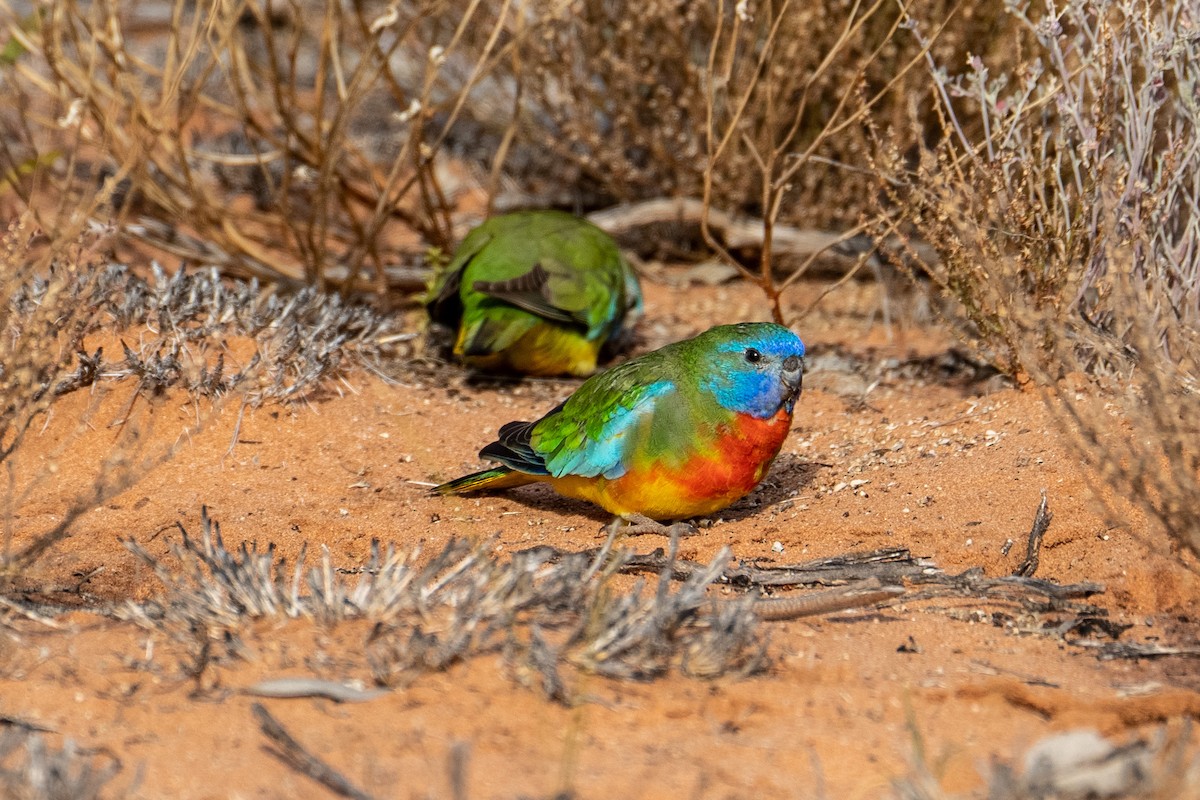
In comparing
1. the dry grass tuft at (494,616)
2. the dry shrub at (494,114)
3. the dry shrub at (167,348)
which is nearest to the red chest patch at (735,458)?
the dry grass tuft at (494,616)

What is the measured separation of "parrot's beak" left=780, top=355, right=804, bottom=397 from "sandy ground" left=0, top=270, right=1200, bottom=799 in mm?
482

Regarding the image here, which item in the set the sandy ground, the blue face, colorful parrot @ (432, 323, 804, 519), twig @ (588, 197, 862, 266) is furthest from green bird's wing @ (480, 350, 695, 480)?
twig @ (588, 197, 862, 266)

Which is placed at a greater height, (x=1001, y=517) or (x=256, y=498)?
(x=1001, y=517)

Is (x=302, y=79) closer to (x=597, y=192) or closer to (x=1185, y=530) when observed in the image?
(x=597, y=192)

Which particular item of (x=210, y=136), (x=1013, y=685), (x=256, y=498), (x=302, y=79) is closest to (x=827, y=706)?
(x=1013, y=685)

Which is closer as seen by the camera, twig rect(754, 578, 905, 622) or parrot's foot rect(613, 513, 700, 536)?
twig rect(754, 578, 905, 622)

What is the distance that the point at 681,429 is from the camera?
3645mm

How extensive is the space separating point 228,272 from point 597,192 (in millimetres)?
2127

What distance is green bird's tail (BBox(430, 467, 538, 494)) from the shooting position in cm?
400

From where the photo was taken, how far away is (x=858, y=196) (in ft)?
19.2

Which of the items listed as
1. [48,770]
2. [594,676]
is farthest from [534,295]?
[48,770]

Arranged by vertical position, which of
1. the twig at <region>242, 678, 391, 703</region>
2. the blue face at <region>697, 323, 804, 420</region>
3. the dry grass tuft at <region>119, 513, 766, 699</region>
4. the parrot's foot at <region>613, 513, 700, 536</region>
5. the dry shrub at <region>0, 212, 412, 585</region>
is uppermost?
the blue face at <region>697, 323, 804, 420</region>

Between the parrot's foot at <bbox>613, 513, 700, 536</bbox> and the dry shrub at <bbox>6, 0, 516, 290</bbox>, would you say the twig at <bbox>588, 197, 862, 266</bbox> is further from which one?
the parrot's foot at <bbox>613, 513, 700, 536</bbox>

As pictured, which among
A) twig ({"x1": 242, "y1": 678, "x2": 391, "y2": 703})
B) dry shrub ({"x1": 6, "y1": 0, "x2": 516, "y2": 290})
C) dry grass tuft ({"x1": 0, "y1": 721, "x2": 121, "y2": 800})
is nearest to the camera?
dry grass tuft ({"x1": 0, "y1": 721, "x2": 121, "y2": 800})
